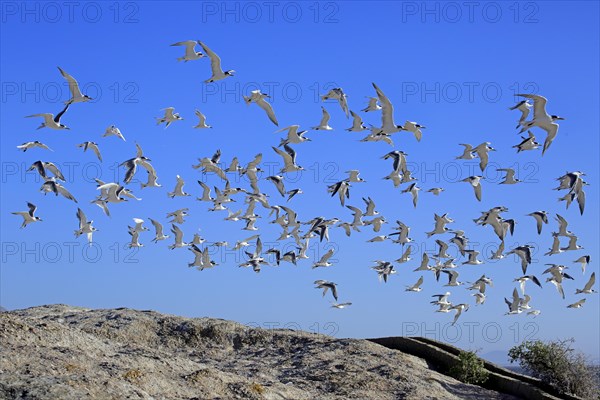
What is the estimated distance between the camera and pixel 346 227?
36.5 metres

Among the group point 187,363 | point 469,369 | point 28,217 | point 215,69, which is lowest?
point 187,363

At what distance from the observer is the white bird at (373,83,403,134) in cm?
2848

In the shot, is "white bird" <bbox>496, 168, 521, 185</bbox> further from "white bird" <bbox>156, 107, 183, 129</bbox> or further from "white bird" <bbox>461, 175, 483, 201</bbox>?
"white bird" <bbox>156, 107, 183, 129</bbox>

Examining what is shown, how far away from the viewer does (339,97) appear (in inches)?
1175

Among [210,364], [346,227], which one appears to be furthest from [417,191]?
[210,364]

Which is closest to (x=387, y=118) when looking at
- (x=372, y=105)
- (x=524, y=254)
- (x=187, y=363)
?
(x=372, y=105)

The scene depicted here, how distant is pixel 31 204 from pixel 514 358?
19.1 metres

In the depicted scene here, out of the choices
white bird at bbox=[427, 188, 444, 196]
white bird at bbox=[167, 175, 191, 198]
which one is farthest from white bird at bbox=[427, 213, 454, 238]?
white bird at bbox=[167, 175, 191, 198]

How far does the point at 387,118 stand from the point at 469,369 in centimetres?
902

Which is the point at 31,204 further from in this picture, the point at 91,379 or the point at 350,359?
the point at 91,379

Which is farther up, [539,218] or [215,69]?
[215,69]

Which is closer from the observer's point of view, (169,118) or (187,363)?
(187,363)

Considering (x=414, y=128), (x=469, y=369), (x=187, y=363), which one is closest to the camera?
(x=187, y=363)

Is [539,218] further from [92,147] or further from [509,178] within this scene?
[92,147]
